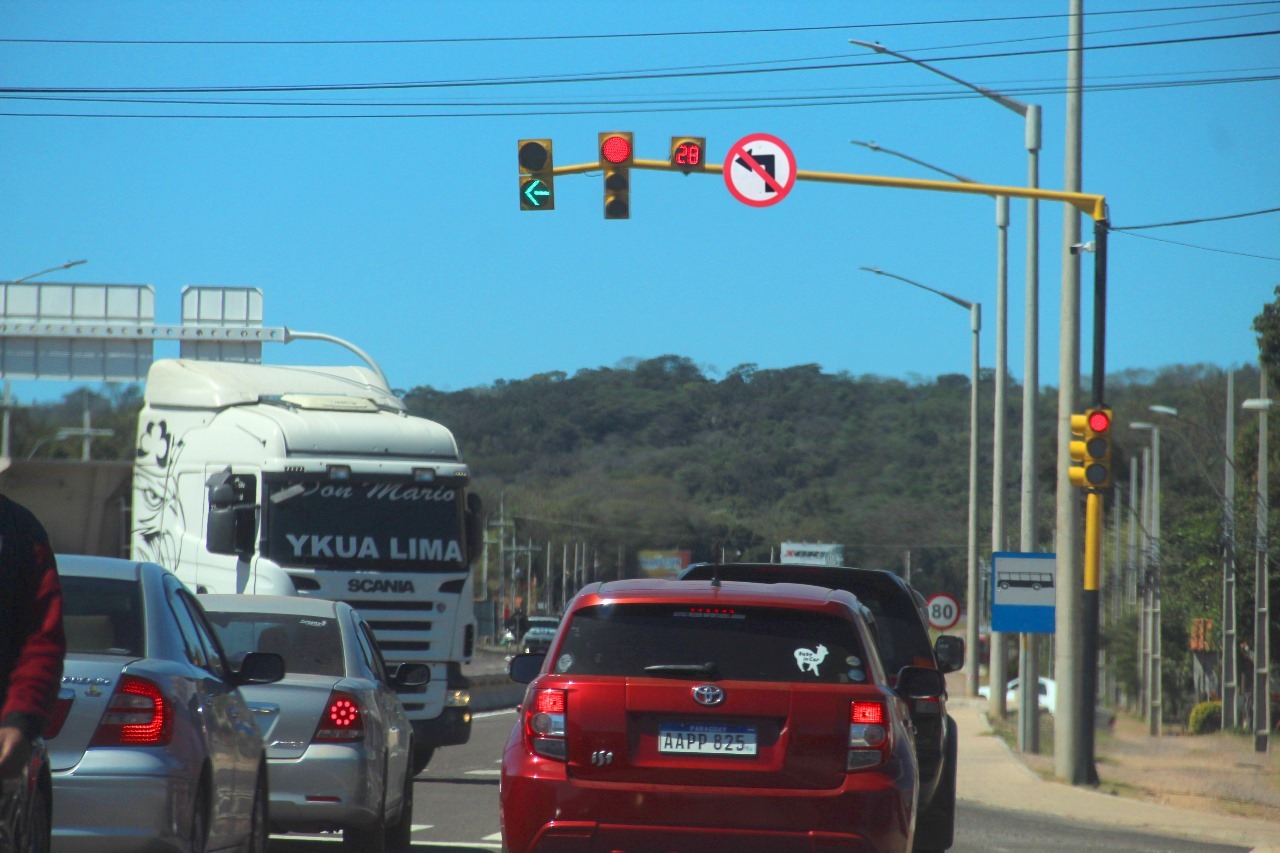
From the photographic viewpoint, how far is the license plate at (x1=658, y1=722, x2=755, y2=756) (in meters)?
7.72

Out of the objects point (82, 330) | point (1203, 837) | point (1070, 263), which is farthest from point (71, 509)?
point (1203, 837)

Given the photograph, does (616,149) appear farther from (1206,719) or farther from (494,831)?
(1206,719)

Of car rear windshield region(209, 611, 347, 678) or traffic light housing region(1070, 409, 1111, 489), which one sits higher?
traffic light housing region(1070, 409, 1111, 489)

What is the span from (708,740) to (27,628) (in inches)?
136

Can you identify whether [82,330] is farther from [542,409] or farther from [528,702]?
[542,409]

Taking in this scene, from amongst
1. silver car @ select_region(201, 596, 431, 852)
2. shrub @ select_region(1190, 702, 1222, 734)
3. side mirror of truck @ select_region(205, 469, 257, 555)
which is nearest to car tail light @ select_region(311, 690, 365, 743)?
silver car @ select_region(201, 596, 431, 852)

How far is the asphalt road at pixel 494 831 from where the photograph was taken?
12637mm

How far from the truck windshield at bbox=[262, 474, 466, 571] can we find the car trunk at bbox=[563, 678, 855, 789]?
1132 cm

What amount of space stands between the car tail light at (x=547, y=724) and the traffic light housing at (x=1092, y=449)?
12216 millimetres

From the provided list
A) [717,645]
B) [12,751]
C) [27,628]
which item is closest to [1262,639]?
[717,645]

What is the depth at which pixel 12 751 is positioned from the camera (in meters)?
4.77

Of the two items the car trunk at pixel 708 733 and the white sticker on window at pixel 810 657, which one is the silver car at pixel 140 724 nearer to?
the car trunk at pixel 708 733

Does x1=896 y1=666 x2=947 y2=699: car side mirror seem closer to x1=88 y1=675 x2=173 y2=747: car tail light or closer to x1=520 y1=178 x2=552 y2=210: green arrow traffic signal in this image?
x1=88 y1=675 x2=173 y2=747: car tail light

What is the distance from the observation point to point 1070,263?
1995cm
